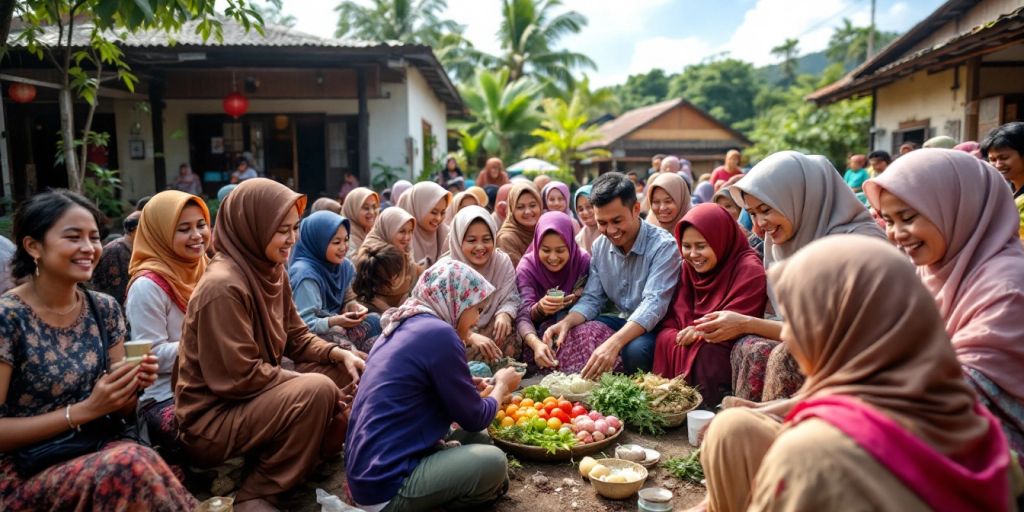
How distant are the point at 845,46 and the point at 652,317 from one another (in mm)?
61267

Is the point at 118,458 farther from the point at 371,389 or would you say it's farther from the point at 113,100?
the point at 113,100

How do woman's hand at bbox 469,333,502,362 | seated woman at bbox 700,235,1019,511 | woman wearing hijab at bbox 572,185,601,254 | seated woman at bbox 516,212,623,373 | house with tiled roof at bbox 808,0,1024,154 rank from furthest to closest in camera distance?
1. house with tiled roof at bbox 808,0,1024,154
2. woman wearing hijab at bbox 572,185,601,254
3. seated woman at bbox 516,212,623,373
4. woman's hand at bbox 469,333,502,362
5. seated woman at bbox 700,235,1019,511

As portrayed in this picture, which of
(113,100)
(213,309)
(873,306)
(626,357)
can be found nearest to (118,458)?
(213,309)

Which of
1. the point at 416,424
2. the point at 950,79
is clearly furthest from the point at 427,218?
the point at 950,79

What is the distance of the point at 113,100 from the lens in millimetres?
12273

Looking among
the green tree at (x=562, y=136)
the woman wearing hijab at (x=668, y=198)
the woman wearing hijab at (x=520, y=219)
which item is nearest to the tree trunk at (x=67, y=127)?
the woman wearing hijab at (x=520, y=219)

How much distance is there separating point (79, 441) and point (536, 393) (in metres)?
2.40

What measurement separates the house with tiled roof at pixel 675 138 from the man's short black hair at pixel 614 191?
72.8ft

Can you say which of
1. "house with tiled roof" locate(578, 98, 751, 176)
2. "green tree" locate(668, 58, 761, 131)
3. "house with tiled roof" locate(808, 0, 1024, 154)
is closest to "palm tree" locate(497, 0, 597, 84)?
"house with tiled roof" locate(578, 98, 751, 176)

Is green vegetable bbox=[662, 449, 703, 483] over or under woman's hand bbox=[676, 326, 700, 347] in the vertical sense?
under

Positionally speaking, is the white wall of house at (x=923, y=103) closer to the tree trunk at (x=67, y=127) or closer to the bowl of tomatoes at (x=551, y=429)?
the bowl of tomatoes at (x=551, y=429)

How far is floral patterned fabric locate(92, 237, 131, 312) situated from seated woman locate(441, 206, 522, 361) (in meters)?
2.42

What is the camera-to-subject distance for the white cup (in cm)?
368

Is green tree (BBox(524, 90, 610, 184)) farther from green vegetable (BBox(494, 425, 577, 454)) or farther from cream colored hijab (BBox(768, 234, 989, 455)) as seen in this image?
cream colored hijab (BBox(768, 234, 989, 455))
